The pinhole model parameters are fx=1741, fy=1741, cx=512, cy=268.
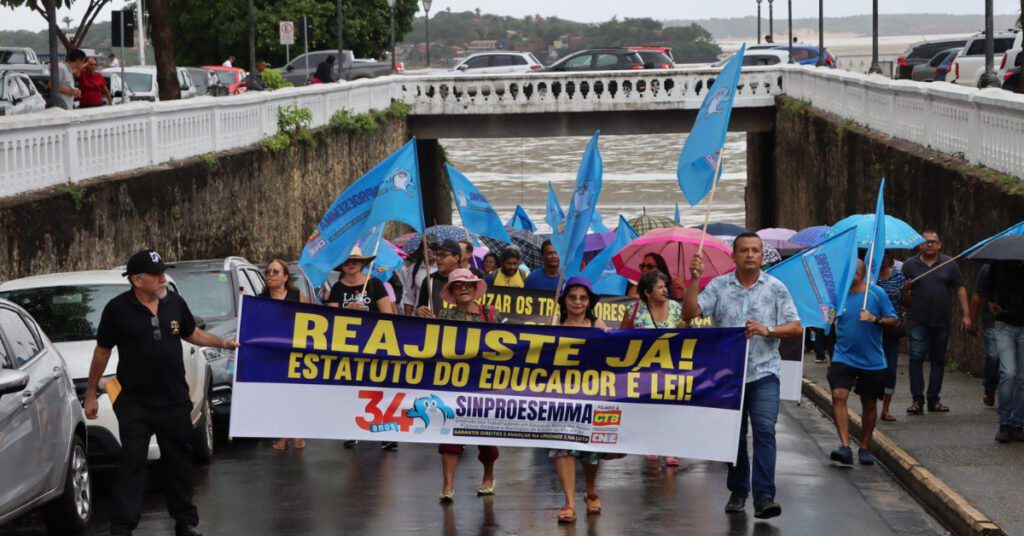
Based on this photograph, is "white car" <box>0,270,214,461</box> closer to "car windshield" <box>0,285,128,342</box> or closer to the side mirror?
"car windshield" <box>0,285,128,342</box>

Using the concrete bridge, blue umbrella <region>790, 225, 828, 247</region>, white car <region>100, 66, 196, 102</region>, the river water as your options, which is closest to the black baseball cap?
the concrete bridge

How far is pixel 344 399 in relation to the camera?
35.2 ft

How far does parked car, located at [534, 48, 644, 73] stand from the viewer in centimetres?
4450

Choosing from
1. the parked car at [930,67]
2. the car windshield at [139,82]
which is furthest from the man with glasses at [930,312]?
the parked car at [930,67]

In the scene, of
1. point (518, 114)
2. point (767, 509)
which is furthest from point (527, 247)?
point (518, 114)

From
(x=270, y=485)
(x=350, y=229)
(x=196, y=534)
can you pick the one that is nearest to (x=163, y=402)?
(x=196, y=534)

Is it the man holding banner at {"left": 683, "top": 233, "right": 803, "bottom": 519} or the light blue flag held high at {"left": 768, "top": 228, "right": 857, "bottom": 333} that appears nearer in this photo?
the man holding banner at {"left": 683, "top": 233, "right": 803, "bottom": 519}

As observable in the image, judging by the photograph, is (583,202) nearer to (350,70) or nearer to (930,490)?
(930,490)

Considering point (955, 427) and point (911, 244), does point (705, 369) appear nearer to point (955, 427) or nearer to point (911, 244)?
point (955, 427)

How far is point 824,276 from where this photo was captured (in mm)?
12672

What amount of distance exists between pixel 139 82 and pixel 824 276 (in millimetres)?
30187

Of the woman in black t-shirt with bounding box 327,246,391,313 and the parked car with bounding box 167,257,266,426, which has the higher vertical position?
the woman in black t-shirt with bounding box 327,246,391,313

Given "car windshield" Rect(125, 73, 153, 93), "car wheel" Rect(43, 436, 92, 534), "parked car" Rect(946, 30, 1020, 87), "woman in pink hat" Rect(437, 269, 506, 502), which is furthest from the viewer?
"car windshield" Rect(125, 73, 153, 93)

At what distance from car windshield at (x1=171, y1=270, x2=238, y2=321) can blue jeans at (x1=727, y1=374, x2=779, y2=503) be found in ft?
19.0
